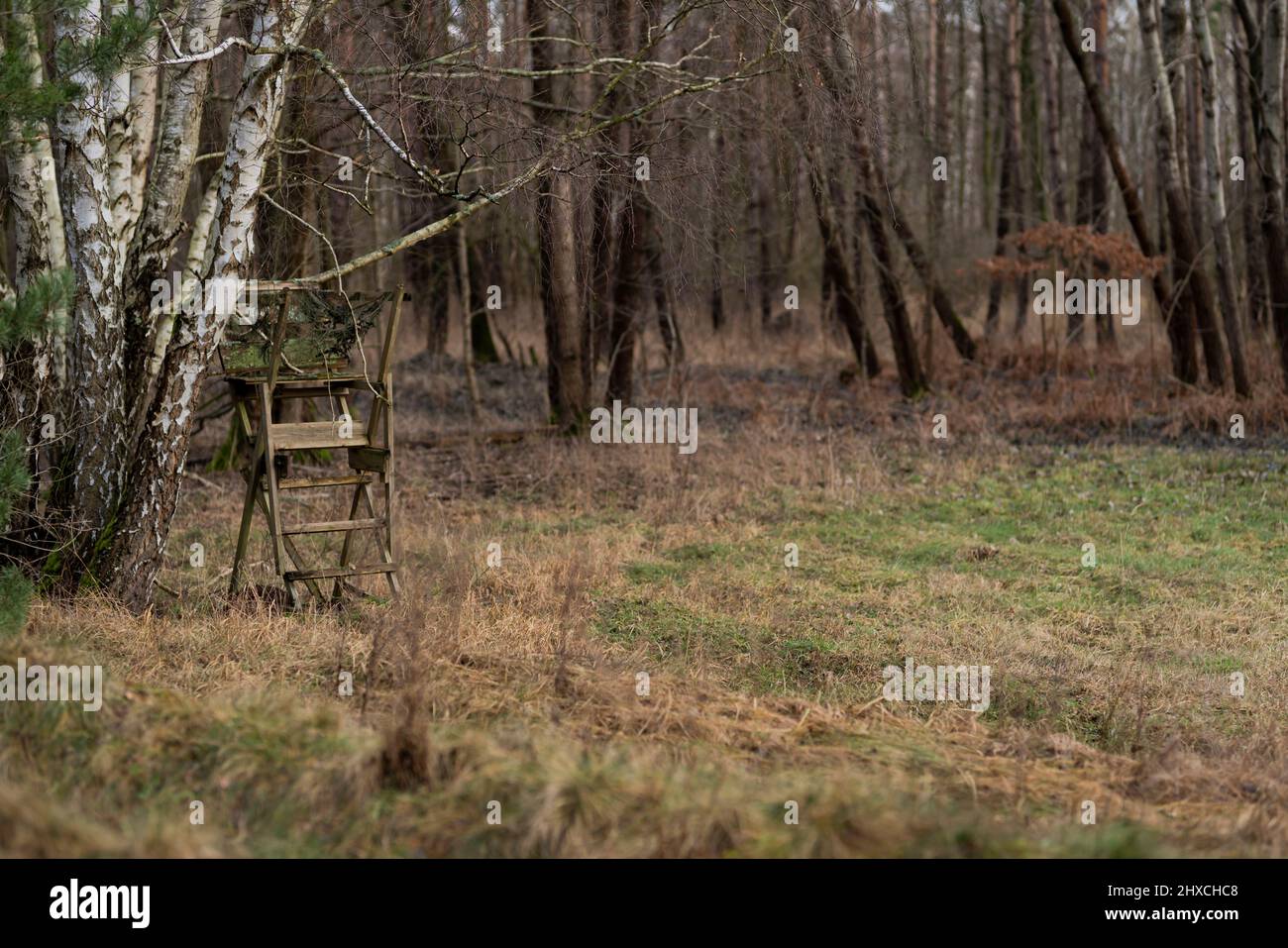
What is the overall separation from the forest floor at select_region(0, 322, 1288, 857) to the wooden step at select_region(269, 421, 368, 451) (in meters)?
0.98

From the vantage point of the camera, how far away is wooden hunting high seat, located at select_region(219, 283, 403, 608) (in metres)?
7.45

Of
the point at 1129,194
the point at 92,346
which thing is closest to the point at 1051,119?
the point at 1129,194

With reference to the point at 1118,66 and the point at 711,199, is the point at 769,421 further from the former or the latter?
the point at 1118,66

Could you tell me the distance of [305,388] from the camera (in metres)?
7.99

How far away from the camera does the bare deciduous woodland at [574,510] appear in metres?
4.62

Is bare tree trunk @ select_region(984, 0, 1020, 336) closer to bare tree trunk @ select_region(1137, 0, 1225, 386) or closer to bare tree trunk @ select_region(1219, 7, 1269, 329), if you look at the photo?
bare tree trunk @ select_region(1219, 7, 1269, 329)

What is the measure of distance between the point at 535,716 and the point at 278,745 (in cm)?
132

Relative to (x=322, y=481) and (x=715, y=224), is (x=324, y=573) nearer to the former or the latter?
(x=322, y=481)

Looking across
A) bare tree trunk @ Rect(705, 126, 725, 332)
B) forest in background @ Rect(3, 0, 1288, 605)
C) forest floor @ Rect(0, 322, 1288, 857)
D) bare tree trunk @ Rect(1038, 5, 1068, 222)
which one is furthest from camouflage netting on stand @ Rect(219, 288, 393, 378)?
bare tree trunk @ Rect(1038, 5, 1068, 222)

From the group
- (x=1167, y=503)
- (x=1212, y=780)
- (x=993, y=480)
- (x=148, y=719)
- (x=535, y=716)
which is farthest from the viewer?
(x=993, y=480)

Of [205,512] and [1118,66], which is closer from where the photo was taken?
[205,512]

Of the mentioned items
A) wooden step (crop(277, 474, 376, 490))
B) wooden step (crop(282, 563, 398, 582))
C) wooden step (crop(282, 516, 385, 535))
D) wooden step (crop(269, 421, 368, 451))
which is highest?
wooden step (crop(269, 421, 368, 451))
